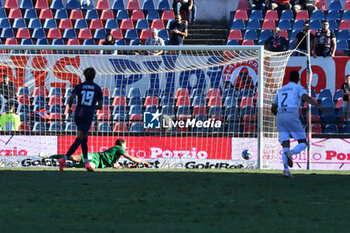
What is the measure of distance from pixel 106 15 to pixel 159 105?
23.2 ft

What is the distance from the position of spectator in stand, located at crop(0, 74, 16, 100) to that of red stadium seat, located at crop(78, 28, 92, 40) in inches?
223

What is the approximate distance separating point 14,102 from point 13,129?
1.04 meters

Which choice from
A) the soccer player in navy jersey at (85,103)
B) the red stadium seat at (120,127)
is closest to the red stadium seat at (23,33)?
the red stadium seat at (120,127)

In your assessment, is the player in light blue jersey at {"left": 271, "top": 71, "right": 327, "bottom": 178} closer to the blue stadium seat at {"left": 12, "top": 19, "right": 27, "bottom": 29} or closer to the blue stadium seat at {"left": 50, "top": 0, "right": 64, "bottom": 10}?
the blue stadium seat at {"left": 12, "top": 19, "right": 27, "bottom": 29}

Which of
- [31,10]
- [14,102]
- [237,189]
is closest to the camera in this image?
[237,189]

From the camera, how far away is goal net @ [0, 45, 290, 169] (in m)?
18.0

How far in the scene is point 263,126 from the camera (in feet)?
58.7

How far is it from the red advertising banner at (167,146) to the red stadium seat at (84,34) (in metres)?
6.96

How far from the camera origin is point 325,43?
866 inches

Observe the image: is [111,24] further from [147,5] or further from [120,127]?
[120,127]

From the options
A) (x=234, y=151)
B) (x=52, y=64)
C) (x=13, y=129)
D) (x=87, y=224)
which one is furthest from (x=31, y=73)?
(x=87, y=224)

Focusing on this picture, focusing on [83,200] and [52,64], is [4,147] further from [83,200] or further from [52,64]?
[83,200]

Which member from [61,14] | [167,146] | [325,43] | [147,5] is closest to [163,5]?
[147,5]

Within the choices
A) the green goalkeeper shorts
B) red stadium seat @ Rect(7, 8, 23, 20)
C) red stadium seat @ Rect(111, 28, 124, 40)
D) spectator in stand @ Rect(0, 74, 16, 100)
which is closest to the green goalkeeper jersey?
the green goalkeeper shorts
